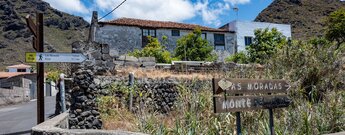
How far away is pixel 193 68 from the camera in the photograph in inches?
499

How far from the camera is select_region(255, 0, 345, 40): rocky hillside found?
50812mm

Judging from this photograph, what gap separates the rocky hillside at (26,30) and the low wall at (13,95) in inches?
1175

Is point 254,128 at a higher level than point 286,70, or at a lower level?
lower

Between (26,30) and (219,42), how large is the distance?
56122mm

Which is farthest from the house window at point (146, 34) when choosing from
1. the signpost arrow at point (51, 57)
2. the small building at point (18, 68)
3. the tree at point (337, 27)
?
the small building at point (18, 68)

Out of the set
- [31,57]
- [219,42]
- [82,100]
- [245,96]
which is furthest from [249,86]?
[219,42]

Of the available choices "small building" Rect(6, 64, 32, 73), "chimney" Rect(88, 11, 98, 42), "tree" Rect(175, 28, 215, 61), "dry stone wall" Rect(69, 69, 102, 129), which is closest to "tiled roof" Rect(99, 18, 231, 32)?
"chimney" Rect(88, 11, 98, 42)

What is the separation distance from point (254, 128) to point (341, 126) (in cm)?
125

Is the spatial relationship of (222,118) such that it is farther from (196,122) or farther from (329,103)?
(329,103)

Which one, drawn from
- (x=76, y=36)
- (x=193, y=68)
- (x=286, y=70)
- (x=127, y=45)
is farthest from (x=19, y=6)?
(x=286, y=70)

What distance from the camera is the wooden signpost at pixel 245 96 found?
3398mm

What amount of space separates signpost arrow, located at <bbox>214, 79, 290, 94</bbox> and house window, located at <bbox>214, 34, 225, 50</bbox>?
2676cm

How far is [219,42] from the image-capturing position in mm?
31078

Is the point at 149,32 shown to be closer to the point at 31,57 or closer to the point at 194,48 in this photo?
the point at 194,48
